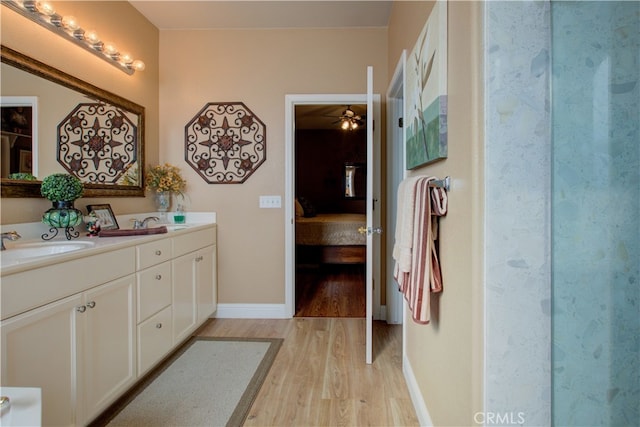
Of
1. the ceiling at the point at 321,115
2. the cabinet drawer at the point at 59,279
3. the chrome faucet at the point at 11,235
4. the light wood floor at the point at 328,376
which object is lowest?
the light wood floor at the point at 328,376

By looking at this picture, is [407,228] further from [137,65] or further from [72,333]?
[137,65]

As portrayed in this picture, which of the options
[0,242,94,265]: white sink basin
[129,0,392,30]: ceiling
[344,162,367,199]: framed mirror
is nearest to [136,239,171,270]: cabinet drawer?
[0,242,94,265]: white sink basin

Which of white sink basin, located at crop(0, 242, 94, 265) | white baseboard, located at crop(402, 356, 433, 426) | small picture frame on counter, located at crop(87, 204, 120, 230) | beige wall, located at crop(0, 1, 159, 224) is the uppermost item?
beige wall, located at crop(0, 1, 159, 224)

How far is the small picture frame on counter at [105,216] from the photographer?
2086 millimetres

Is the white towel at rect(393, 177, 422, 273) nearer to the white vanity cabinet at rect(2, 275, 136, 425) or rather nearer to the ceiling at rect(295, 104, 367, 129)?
the white vanity cabinet at rect(2, 275, 136, 425)

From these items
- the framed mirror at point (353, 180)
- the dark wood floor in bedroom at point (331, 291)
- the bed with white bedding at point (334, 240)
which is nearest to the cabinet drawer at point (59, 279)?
the dark wood floor in bedroom at point (331, 291)

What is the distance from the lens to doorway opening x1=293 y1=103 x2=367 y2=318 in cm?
350

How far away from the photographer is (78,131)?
2.05m

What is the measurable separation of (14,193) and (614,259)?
2639 mm

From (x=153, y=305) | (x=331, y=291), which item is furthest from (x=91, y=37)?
(x=331, y=291)

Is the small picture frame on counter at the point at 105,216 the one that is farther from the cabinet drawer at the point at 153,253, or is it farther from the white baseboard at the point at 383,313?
the white baseboard at the point at 383,313

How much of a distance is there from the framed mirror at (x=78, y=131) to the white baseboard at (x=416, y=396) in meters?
2.41

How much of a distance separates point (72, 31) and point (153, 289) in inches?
68.7

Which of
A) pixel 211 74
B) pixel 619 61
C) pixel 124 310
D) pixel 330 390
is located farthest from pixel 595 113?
pixel 211 74
